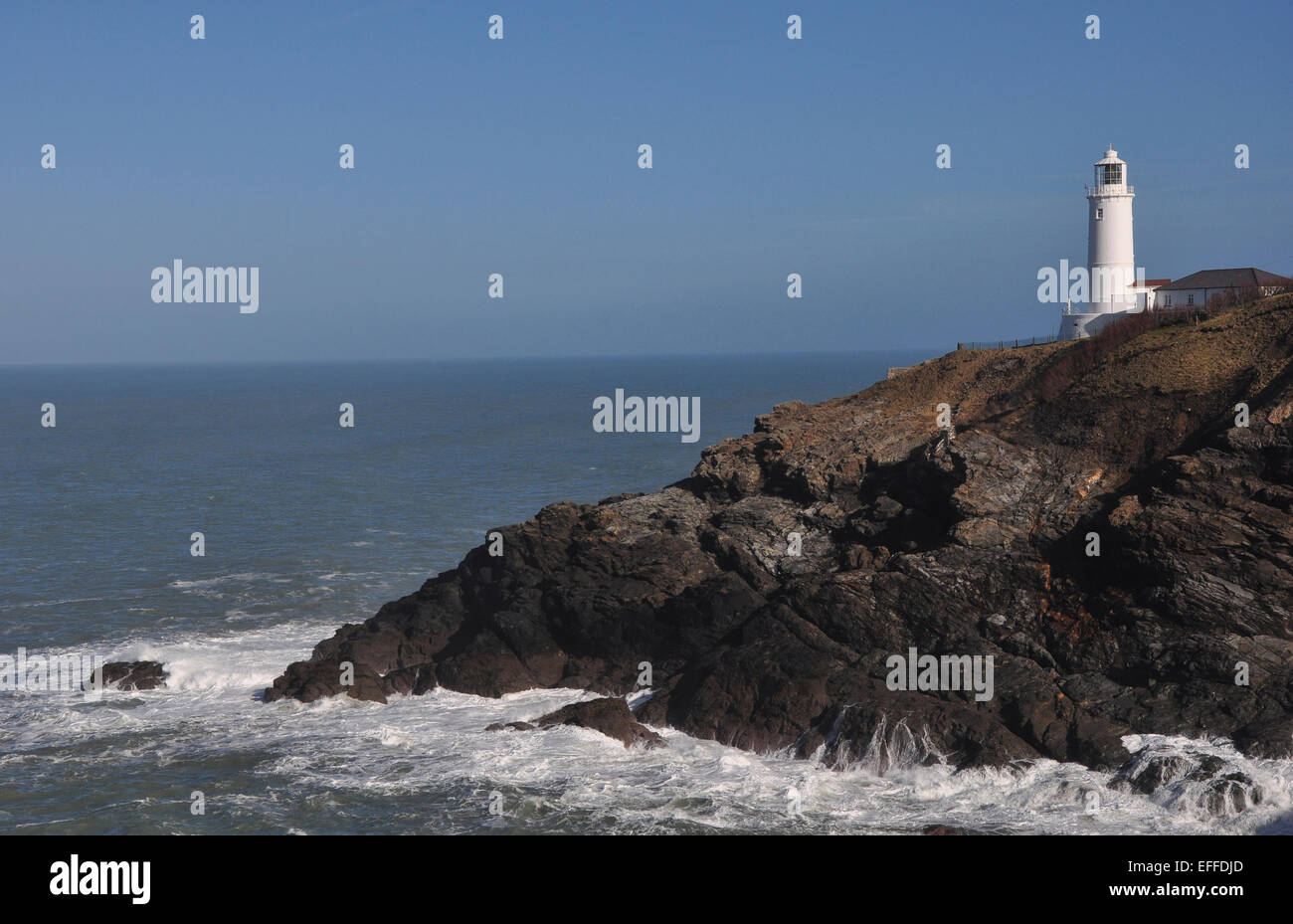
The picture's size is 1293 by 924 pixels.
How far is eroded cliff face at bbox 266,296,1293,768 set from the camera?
26.6 metres

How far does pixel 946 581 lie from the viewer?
30.2 meters

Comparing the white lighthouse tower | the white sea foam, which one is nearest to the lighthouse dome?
the white lighthouse tower

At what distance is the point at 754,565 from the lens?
3381cm

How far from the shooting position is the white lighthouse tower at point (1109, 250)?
54406 mm

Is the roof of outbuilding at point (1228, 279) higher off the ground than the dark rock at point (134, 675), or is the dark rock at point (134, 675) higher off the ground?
the roof of outbuilding at point (1228, 279)

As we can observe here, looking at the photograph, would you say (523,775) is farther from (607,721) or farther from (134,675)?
(134,675)

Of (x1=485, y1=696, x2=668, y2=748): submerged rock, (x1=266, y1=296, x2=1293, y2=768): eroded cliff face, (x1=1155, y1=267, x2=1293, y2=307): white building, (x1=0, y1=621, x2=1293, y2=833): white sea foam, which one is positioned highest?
(x1=1155, y1=267, x2=1293, y2=307): white building

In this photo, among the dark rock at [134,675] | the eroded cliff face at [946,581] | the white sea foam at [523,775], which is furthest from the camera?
the dark rock at [134,675]

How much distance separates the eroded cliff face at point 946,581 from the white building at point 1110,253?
52.6 ft

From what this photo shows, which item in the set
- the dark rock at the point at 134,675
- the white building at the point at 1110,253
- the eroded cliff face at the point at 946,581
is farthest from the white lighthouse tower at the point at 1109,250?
the dark rock at the point at 134,675

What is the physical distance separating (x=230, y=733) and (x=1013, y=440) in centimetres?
2216

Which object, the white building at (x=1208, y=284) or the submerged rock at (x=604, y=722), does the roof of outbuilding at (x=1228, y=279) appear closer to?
the white building at (x=1208, y=284)

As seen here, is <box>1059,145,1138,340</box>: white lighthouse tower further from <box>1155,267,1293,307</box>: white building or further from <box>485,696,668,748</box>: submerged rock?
<box>485,696,668,748</box>: submerged rock

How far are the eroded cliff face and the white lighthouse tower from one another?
16.0m
